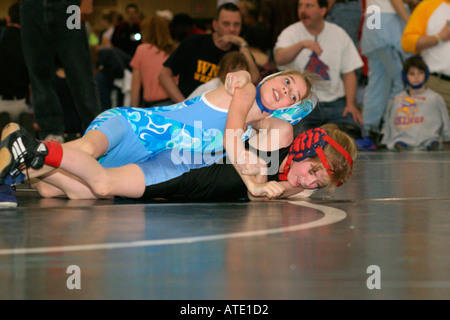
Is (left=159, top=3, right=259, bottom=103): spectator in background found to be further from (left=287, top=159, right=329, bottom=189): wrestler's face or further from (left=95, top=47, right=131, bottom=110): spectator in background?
(left=287, top=159, right=329, bottom=189): wrestler's face

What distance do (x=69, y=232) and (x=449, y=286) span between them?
135cm

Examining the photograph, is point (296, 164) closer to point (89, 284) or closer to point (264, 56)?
point (89, 284)

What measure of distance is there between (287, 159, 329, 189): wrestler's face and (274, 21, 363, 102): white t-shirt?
4.11 m

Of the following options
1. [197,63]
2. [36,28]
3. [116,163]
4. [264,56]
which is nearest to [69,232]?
[116,163]

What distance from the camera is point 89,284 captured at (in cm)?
198

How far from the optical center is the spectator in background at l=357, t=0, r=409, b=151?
8.21 metres

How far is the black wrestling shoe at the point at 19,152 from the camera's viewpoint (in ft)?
10.7

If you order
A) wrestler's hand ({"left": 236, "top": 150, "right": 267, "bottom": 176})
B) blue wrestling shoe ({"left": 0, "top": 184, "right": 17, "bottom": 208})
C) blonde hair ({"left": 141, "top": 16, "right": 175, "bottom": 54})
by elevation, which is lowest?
blue wrestling shoe ({"left": 0, "top": 184, "right": 17, "bottom": 208})

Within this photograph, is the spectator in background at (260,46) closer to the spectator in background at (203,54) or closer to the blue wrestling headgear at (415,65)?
the spectator in background at (203,54)

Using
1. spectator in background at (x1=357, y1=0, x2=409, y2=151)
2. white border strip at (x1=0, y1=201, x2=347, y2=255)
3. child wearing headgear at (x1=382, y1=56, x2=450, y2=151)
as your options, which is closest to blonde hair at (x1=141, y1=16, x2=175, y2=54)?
spectator in background at (x1=357, y1=0, x2=409, y2=151)

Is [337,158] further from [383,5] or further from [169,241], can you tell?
[383,5]

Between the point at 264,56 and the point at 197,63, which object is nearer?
the point at 197,63

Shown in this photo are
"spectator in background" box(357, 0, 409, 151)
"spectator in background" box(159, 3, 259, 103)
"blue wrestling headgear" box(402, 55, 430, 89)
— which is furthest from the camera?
"spectator in background" box(357, 0, 409, 151)

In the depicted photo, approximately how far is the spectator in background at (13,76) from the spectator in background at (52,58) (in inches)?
87.0
